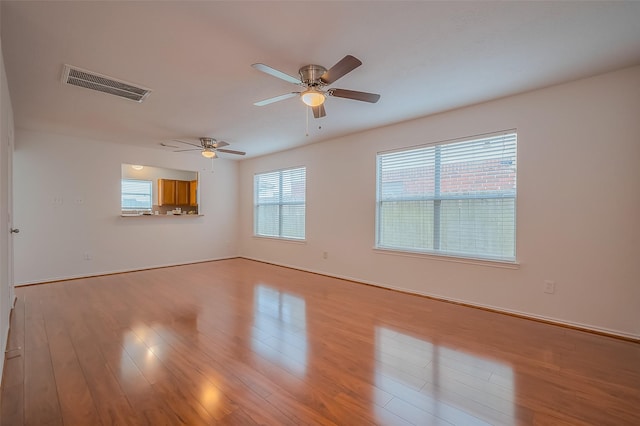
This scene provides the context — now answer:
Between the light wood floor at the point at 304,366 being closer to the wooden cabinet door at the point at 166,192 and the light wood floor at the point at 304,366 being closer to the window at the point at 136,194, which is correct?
the window at the point at 136,194

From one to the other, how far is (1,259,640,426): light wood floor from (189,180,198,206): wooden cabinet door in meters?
3.23

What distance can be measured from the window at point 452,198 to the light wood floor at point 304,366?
87 cm

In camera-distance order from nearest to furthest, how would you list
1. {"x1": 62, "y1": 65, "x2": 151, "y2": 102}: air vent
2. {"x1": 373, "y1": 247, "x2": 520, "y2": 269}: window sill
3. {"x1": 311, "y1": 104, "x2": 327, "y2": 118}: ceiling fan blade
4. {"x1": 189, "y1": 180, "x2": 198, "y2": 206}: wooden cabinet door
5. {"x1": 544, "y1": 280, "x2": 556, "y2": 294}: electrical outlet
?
{"x1": 62, "y1": 65, "x2": 151, "y2": 102}: air vent < {"x1": 311, "y1": 104, "x2": 327, "y2": 118}: ceiling fan blade < {"x1": 544, "y1": 280, "x2": 556, "y2": 294}: electrical outlet < {"x1": 373, "y1": 247, "x2": 520, "y2": 269}: window sill < {"x1": 189, "y1": 180, "x2": 198, "y2": 206}: wooden cabinet door

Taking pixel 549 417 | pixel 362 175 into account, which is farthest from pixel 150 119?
pixel 549 417

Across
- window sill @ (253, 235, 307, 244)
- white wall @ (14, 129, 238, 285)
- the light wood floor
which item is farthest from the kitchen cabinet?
the light wood floor

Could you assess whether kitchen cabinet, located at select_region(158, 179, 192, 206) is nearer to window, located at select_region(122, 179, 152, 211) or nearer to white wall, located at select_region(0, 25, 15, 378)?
window, located at select_region(122, 179, 152, 211)

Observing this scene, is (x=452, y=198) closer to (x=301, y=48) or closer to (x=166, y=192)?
(x=301, y=48)

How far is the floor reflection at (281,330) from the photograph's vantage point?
2279mm

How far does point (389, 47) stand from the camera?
230cm

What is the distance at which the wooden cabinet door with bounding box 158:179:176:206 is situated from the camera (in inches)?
243

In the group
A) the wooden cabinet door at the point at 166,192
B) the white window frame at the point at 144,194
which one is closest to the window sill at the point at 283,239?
the wooden cabinet door at the point at 166,192

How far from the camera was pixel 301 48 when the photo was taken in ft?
7.56

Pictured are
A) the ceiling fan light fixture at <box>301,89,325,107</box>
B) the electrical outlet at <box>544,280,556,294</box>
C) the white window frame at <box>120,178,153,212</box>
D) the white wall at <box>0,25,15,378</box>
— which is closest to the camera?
the white wall at <box>0,25,15,378</box>

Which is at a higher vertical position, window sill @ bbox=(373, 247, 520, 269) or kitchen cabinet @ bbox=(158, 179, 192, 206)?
kitchen cabinet @ bbox=(158, 179, 192, 206)
